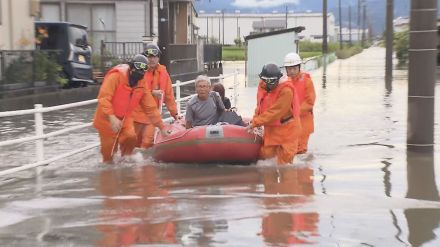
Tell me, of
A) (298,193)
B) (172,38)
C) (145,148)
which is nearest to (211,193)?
(298,193)

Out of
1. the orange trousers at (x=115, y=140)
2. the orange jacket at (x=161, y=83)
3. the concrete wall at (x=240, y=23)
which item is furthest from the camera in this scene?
the concrete wall at (x=240, y=23)

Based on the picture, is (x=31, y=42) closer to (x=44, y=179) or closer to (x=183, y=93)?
(x=183, y=93)

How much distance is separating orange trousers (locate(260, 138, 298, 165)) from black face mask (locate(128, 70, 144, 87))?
1942 mm

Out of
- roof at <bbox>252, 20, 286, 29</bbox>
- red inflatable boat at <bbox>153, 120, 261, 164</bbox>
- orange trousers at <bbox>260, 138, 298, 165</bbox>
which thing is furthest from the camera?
roof at <bbox>252, 20, 286, 29</bbox>

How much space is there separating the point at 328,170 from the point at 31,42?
14749 millimetres

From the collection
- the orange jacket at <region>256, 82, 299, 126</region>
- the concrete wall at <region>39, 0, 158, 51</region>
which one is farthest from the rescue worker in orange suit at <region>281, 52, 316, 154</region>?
the concrete wall at <region>39, 0, 158, 51</region>

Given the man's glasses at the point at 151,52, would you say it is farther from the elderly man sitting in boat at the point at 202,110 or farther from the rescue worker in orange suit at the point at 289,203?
the rescue worker in orange suit at the point at 289,203

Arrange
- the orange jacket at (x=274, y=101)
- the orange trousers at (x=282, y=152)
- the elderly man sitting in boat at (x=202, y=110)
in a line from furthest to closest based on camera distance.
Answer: the elderly man sitting in boat at (x=202, y=110), the orange trousers at (x=282, y=152), the orange jacket at (x=274, y=101)

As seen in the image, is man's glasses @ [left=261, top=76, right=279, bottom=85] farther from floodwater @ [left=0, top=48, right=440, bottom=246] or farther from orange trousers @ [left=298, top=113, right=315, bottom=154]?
orange trousers @ [left=298, top=113, right=315, bottom=154]

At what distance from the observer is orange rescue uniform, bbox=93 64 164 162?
30.3 feet

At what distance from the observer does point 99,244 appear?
5785mm

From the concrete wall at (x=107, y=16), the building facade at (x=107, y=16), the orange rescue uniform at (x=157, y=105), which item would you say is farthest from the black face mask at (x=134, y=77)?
the concrete wall at (x=107, y=16)

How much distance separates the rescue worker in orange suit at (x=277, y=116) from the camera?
9.01 m

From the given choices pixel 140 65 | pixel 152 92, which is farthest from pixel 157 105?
pixel 140 65
